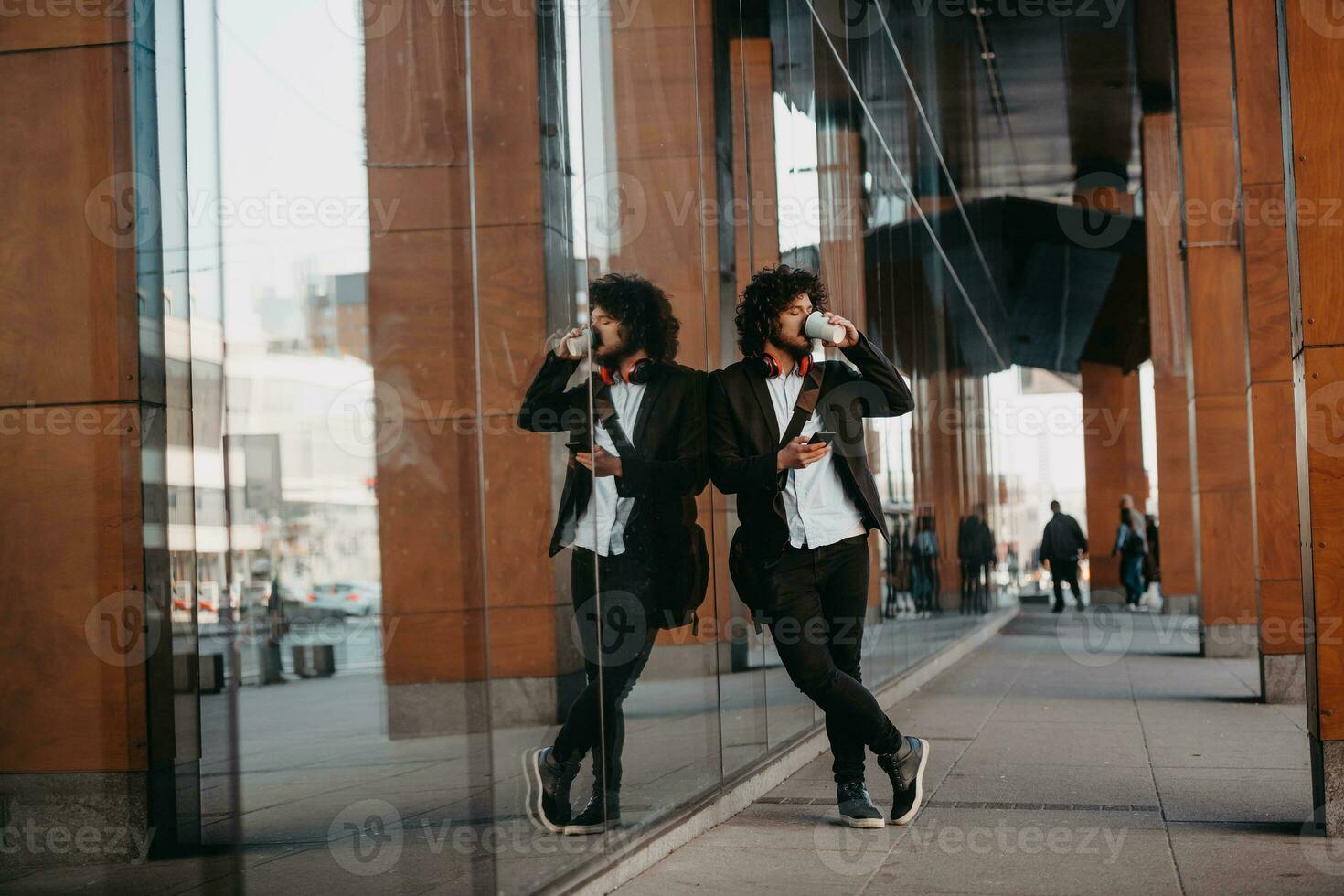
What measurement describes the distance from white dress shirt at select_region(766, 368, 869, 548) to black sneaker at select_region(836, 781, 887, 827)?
976 mm

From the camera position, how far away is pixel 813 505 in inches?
231

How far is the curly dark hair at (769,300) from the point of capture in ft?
19.9

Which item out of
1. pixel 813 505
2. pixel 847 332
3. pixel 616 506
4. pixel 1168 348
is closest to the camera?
pixel 616 506

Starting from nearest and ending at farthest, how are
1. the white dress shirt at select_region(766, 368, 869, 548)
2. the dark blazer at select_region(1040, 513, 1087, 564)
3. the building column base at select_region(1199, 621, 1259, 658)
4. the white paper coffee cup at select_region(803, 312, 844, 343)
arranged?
the white paper coffee cup at select_region(803, 312, 844, 343) < the white dress shirt at select_region(766, 368, 869, 548) < the building column base at select_region(1199, 621, 1259, 658) < the dark blazer at select_region(1040, 513, 1087, 564)

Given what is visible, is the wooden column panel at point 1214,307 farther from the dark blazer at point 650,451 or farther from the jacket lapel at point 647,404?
the jacket lapel at point 647,404

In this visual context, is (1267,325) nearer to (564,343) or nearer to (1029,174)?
(564,343)

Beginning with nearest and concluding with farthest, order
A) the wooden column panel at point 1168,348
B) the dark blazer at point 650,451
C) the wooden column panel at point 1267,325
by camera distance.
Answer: the dark blazer at point 650,451, the wooden column panel at point 1267,325, the wooden column panel at point 1168,348

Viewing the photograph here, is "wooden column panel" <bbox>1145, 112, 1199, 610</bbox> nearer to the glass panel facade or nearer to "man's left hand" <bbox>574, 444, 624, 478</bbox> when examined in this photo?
Result: the glass panel facade

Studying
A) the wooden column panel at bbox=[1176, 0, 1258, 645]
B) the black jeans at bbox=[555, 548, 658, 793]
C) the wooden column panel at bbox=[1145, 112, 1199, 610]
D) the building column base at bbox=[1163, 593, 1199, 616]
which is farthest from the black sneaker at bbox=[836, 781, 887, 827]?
the building column base at bbox=[1163, 593, 1199, 616]

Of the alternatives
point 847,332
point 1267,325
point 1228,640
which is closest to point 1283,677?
point 1267,325

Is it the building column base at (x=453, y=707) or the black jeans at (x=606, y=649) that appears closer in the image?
the building column base at (x=453, y=707)

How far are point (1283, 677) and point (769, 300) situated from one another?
652 centimetres

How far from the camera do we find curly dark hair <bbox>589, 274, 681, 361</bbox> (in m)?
5.14

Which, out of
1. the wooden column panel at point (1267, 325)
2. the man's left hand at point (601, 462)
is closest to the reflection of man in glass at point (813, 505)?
the man's left hand at point (601, 462)
